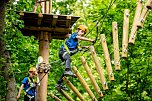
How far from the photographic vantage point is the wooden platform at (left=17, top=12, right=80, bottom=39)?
351 inches

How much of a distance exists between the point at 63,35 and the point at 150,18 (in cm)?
377

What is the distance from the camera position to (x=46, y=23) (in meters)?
9.19

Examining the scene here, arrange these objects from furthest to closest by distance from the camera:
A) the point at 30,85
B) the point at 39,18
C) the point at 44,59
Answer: the point at 44,59, the point at 39,18, the point at 30,85

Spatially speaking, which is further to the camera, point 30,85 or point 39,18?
point 39,18

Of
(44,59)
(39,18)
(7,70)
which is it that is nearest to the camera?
(7,70)

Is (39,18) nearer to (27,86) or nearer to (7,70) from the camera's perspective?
(27,86)

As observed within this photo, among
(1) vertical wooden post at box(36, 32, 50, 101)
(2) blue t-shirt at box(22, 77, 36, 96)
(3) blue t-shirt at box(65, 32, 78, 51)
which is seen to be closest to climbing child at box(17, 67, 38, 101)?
(2) blue t-shirt at box(22, 77, 36, 96)

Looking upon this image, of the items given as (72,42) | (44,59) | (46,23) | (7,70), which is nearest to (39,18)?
(46,23)

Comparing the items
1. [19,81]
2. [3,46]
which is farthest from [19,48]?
[3,46]

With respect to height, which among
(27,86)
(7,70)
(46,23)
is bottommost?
(27,86)

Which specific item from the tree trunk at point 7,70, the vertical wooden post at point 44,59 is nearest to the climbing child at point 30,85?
the vertical wooden post at point 44,59

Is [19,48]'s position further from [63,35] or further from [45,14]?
[45,14]

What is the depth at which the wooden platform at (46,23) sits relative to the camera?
29.2 ft

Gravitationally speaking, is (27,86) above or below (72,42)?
below
